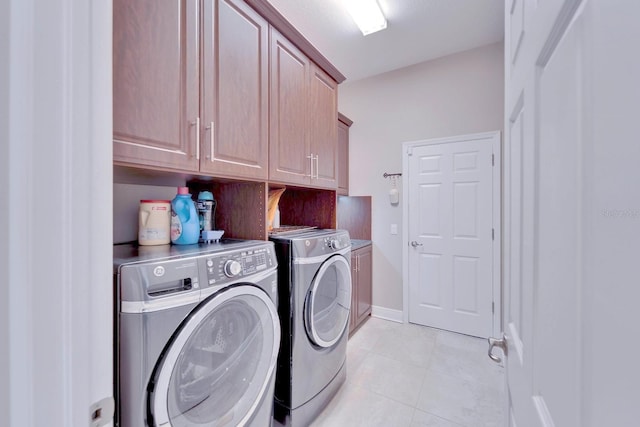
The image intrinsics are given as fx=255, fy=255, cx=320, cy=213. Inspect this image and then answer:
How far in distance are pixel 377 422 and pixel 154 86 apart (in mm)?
2132

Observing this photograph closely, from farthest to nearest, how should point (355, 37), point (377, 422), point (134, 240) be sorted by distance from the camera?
point (355, 37)
point (377, 422)
point (134, 240)

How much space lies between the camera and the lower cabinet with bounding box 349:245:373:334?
271 centimetres

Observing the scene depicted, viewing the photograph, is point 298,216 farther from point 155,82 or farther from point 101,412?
point 101,412

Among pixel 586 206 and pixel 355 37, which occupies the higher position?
pixel 355 37

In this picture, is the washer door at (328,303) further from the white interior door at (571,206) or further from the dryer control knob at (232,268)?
the white interior door at (571,206)

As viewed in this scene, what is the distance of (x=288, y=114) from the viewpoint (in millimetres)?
1639

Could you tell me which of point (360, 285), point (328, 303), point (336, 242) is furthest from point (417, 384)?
point (336, 242)

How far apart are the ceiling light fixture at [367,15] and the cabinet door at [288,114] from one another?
2.46 feet

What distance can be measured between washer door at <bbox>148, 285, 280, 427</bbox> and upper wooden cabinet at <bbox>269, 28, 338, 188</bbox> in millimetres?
769

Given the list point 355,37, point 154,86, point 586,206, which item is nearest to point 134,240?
point 154,86

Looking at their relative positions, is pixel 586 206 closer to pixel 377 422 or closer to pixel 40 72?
pixel 40 72

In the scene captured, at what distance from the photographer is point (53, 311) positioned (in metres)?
0.37

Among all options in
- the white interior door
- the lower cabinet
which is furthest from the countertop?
the white interior door

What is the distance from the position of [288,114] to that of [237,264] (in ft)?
3.40
